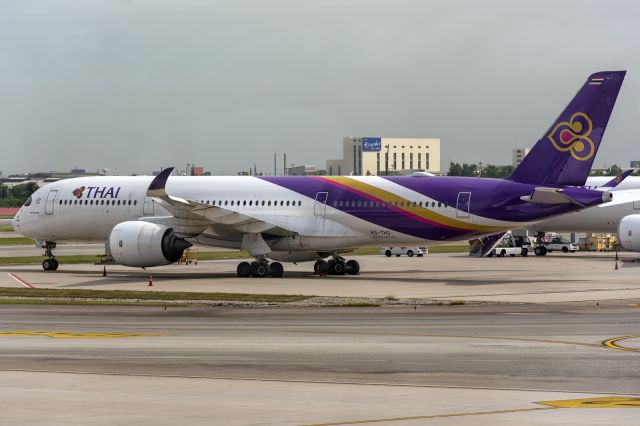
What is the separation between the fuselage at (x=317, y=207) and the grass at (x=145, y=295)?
918 cm

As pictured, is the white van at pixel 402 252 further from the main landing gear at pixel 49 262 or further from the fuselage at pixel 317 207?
the main landing gear at pixel 49 262

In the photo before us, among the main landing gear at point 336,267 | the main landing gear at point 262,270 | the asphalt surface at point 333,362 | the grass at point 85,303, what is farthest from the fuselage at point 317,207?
the grass at point 85,303

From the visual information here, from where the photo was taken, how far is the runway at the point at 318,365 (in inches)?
598

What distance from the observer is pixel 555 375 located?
18594mm

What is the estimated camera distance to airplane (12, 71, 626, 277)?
43.9m

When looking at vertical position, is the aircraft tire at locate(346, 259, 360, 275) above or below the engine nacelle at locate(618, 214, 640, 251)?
below

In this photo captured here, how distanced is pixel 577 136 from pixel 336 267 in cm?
1320

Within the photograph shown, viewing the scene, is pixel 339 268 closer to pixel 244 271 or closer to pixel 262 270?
pixel 262 270

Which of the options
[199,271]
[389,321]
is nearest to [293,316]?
[389,321]

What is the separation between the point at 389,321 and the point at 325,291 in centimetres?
1141

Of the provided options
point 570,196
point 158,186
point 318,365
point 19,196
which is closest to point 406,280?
point 570,196

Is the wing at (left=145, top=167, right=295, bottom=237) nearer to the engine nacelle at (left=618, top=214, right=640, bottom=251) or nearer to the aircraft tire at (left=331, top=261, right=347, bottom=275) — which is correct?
the aircraft tire at (left=331, top=261, right=347, bottom=275)

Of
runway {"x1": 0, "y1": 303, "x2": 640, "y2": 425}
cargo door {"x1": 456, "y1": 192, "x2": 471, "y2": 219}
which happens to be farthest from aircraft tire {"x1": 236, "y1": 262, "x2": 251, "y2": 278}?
runway {"x1": 0, "y1": 303, "x2": 640, "y2": 425}

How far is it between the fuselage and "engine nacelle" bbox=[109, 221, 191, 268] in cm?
130
